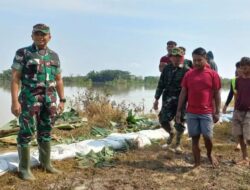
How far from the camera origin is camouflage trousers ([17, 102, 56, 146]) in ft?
15.4

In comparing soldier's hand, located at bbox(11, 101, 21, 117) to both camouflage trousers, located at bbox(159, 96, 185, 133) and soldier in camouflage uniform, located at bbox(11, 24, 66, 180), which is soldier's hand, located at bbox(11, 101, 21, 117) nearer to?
soldier in camouflage uniform, located at bbox(11, 24, 66, 180)

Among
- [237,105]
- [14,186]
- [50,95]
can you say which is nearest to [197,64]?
[237,105]

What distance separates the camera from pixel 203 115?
542 cm

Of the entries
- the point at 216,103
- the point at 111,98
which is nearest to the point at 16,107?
the point at 216,103

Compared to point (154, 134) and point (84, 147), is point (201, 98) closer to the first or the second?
point (84, 147)

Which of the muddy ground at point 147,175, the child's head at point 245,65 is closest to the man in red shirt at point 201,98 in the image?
the muddy ground at point 147,175

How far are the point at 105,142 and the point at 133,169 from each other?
42.8 inches

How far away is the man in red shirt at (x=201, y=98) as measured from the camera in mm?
5391

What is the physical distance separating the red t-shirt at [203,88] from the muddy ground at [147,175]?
818mm

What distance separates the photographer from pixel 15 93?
4.55m

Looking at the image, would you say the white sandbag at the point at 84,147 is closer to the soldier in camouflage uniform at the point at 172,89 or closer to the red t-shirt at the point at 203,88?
the soldier in camouflage uniform at the point at 172,89

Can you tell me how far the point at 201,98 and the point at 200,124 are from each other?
35 centimetres

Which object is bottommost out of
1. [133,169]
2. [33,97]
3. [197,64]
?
[133,169]

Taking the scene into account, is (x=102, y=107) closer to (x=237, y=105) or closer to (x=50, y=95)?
(x=237, y=105)
